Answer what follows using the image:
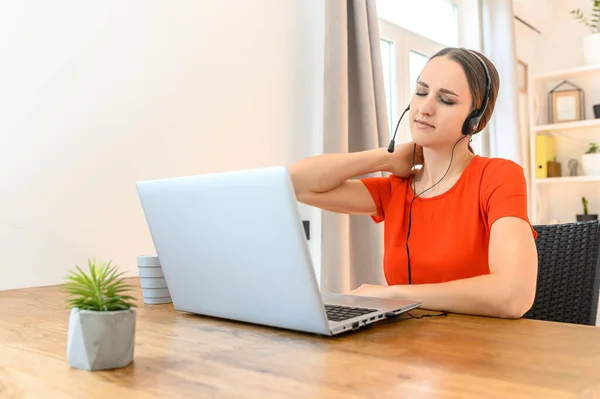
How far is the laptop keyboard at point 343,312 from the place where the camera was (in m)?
0.88

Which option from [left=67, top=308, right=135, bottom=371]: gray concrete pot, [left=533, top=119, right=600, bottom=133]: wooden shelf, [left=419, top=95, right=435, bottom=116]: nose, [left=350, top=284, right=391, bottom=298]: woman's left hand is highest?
[left=533, top=119, right=600, bottom=133]: wooden shelf

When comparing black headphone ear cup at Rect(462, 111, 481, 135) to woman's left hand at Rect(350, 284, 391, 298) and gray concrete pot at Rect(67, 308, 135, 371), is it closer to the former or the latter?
woman's left hand at Rect(350, 284, 391, 298)

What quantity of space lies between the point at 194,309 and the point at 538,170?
11.3ft

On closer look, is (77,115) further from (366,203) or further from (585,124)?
(585,124)

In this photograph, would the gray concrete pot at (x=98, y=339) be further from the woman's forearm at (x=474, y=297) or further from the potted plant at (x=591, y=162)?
the potted plant at (x=591, y=162)

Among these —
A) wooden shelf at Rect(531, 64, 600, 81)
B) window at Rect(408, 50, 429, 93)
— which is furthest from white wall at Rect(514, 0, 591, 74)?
window at Rect(408, 50, 429, 93)

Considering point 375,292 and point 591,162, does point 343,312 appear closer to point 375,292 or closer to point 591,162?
point 375,292

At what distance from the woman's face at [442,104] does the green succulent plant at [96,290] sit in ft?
2.88

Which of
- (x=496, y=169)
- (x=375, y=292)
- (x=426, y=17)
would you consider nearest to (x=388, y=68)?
(x=426, y=17)

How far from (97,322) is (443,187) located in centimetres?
95

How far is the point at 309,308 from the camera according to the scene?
2.61 ft

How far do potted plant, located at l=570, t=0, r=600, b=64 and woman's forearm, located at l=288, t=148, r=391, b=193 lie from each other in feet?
9.45

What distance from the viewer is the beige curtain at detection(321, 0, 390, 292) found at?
2273 mm

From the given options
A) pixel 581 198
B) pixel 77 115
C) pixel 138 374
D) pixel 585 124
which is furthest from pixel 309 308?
pixel 581 198
